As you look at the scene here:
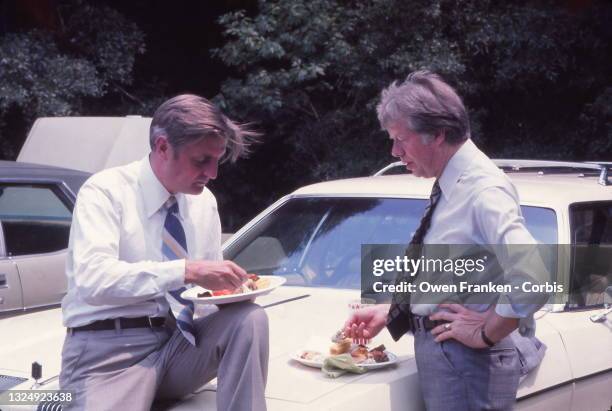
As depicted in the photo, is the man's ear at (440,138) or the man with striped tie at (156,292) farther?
the man's ear at (440,138)

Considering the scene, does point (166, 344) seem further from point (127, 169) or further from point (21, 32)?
point (21, 32)

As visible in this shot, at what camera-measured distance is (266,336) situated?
2.55m

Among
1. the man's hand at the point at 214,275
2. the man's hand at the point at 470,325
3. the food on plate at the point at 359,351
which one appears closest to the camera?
the man's hand at the point at 214,275

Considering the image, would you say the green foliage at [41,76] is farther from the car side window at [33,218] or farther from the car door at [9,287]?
the car door at [9,287]

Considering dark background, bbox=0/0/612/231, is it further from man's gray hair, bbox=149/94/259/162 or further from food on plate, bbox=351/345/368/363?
man's gray hair, bbox=149/94/259/162

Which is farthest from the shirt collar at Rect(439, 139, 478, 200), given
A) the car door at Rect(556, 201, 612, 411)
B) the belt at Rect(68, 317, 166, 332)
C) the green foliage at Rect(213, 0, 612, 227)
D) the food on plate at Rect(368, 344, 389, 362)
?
the green foliage at Rect(213, 0, 612, 227)

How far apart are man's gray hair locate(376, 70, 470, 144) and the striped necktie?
770 mm

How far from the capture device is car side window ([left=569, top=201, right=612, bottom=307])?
3.79m

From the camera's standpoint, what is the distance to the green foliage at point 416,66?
458 inches

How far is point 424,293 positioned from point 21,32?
34.3 ft

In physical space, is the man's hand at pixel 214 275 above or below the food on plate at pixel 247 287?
above

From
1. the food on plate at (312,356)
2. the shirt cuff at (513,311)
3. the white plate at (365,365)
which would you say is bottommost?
the white plate at (365,365)

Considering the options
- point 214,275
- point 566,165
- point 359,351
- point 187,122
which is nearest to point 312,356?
point 359,351

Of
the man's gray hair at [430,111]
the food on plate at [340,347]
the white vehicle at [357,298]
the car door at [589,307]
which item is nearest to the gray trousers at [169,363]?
the white vehicle at [357,298]
